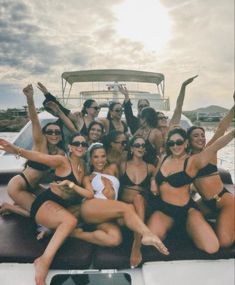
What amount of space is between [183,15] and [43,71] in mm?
1195

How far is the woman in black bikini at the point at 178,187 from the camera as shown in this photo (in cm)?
177

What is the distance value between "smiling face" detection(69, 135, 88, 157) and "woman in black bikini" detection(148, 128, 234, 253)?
51cm

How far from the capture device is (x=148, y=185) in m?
2.06

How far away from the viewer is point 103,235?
5.36ft

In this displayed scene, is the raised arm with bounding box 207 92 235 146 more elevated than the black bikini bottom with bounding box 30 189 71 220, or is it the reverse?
the raised arm with bounding box 207 92 235 146

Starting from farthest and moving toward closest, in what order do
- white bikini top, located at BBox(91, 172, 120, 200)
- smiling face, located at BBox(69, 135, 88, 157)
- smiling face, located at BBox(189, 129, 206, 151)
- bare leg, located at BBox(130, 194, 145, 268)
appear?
smiling face, located at BBox(189, 129, 206, 151), smiling face, located at BBox(69, 135, 88, 157), white bikini top, located at BBox(91, 172, 120, 200), bare leg, located at BBox(130, 194, 145, 268)

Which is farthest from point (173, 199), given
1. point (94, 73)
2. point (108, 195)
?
point (94, 73)

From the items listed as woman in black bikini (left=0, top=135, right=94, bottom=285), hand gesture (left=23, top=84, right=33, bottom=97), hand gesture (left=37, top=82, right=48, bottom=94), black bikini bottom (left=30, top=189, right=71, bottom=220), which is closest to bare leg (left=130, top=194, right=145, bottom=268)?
woman in black bikini (left=0, top=135, right=94, bottom=285)

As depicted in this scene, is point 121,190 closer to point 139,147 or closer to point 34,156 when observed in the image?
point 139,147

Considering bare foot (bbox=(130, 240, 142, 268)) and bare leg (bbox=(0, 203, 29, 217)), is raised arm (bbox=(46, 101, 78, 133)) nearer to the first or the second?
bare leg (bbox=(0, 203, 29, 217))

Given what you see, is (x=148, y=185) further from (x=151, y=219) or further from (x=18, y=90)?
(x=18, y=90)

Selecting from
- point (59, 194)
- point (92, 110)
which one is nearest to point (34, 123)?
point (59, 194)

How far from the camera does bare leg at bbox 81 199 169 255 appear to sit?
1.64 meters

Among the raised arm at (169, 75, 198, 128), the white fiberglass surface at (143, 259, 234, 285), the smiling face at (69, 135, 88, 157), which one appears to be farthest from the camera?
the raised arm at (169, 75, 198, 128)
